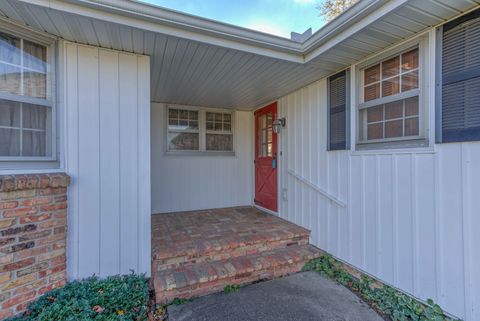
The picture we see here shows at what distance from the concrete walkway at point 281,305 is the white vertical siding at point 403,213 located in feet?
1.58

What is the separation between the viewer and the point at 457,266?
1847 mm

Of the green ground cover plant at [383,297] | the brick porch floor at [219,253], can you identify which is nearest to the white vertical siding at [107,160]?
the brick porch floor at [219,253]

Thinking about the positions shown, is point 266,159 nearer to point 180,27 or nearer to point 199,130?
point 199,130

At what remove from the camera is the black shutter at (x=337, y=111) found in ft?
9.43

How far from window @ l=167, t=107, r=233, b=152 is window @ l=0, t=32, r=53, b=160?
2607mm

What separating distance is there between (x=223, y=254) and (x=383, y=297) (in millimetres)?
1785

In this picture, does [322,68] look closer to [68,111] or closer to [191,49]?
[191,49]

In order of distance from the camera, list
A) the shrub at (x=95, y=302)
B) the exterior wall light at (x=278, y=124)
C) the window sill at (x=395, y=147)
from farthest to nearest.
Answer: the exterior wall light at (x=278, y=124) → the window sill at (x=395, y=147) → the shrub at (x=95, y=302)

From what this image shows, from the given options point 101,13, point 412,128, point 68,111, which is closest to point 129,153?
point 68,111

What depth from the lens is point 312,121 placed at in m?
3.44

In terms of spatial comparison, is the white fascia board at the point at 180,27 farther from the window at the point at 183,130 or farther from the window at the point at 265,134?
the window at the point at 183,130

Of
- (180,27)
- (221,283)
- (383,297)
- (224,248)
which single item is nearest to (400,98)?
(383,297)

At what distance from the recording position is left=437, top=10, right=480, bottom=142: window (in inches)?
68.7

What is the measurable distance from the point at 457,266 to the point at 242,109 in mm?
4340
